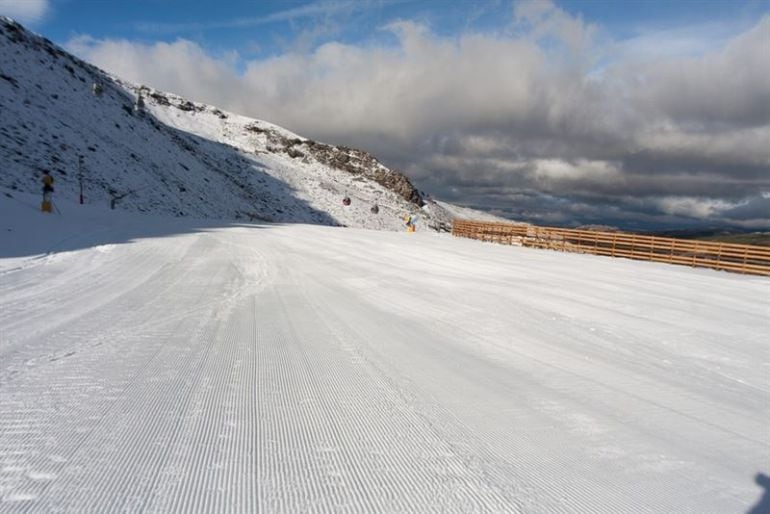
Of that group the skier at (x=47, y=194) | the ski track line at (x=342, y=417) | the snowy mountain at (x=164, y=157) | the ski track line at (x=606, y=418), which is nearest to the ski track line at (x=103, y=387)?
the ski track line at (x=342, y=417)

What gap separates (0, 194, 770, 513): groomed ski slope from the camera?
2.55 m

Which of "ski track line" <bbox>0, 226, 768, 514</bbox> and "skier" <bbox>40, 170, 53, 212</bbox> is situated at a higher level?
"skier" <bbox>40, 170, 53, 212</bbox>

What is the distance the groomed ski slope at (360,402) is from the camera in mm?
2549

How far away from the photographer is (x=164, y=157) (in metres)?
49.6

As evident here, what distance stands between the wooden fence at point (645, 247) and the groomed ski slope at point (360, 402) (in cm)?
1846

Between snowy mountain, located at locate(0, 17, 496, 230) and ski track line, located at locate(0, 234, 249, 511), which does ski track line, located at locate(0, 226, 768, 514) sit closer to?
ski track line, located at locate(0, 234, 249, 511)

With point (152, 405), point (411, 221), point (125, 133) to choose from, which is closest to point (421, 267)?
point (152, 405)

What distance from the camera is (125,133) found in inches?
1849

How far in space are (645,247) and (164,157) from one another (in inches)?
1862

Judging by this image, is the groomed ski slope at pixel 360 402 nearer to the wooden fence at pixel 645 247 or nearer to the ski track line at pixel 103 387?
the ski track line at pixel 103 387

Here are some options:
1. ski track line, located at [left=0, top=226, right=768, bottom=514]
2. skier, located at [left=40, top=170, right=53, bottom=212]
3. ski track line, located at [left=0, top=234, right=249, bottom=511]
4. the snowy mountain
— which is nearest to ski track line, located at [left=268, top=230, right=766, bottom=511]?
ski track line, located at [left=0, top=226, right=768, bottom=514]

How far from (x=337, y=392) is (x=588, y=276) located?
1184 cm

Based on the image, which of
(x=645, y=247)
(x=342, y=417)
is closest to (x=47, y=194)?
(x=342, y=417)

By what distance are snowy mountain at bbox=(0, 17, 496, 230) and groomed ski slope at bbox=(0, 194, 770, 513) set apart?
24995 mm
